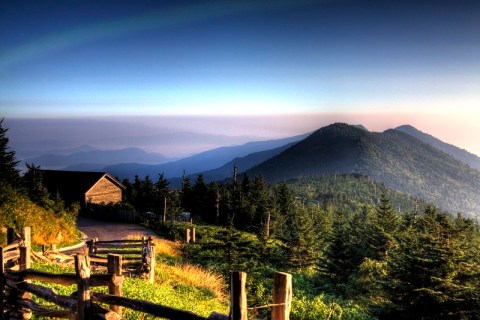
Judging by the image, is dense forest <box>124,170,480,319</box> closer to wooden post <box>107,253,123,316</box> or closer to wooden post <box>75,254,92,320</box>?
wooden post <box>107,253,123,316</box>

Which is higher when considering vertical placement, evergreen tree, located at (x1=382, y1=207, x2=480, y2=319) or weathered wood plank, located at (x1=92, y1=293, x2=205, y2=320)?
weathered wood plank, located at (x1=92, y1=293, x2=205, y2=320)

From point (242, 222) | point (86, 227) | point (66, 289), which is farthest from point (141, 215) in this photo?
point (66, 289)

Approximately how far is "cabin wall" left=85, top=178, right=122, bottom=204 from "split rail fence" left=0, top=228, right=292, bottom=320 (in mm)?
41106

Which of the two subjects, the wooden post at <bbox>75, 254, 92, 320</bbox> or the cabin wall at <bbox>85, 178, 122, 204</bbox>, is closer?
the wooden post at <bbox>75, 254, 92, 320</bbox>

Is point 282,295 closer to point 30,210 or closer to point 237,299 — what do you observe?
point 237,299

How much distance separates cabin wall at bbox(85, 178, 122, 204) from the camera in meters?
50.6

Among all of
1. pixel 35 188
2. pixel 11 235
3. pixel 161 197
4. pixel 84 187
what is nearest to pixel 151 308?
pixel 11 235

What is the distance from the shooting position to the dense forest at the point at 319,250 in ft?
55.4

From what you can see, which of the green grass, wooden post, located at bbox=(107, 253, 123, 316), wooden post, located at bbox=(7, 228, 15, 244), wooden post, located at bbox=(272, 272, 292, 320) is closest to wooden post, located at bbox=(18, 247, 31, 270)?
the green grass

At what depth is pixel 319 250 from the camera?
48938mm

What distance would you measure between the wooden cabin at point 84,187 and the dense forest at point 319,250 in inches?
242

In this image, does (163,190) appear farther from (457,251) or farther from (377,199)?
(377,199)

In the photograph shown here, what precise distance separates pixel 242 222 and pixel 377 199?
123400 mm

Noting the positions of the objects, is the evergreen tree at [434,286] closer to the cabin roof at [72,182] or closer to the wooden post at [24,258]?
the wooden post at [24,258]
